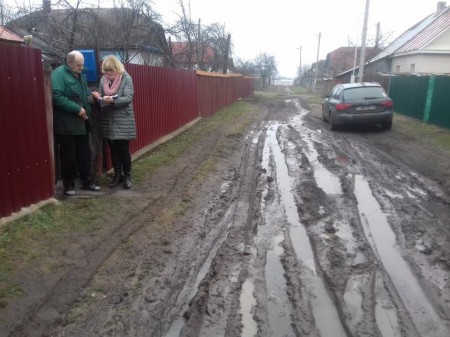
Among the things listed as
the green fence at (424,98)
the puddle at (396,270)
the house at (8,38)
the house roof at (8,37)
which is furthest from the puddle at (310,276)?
the green fence at (424,98)

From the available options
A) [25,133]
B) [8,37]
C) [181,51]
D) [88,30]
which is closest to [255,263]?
[25,133]

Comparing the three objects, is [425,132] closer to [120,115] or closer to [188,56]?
[120,115]

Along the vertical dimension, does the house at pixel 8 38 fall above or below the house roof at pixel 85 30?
below

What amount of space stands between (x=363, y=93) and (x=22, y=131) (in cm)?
1020

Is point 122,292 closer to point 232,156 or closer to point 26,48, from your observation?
point 26,48

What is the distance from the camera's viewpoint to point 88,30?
13.4m

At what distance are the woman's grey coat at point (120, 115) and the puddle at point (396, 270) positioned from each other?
10.7 ft

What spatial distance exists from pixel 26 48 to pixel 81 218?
1873mm

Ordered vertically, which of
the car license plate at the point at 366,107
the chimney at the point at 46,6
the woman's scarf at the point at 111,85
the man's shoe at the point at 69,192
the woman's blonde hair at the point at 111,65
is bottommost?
the man's shoe at the point at 69,192

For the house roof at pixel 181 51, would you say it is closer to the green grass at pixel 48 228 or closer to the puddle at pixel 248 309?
the green grass at pixel 48 228

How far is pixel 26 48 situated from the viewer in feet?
14.7

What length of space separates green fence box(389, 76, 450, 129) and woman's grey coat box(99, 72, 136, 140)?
1021 centimetres

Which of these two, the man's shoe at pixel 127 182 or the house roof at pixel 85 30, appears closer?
the man's shoe at pixel 127 182

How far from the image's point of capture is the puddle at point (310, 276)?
2.97 meters
